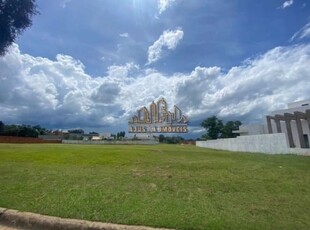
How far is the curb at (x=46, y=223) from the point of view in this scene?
3.75 metres

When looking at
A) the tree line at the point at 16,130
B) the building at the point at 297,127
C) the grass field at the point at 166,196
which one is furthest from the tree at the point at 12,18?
the tree line at the point at 16,130

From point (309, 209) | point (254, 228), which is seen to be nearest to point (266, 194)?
point (309, 209)

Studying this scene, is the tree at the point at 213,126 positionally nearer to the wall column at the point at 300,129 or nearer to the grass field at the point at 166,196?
the wall column at the point at 300,129

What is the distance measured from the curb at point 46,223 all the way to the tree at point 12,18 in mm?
5867

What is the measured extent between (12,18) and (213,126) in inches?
2311

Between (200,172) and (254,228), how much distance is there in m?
3.56

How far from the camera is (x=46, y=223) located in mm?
3932

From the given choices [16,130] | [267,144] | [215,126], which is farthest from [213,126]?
[16,130]

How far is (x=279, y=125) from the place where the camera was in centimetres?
2573

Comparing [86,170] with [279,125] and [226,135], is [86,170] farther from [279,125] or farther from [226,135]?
[226,135]

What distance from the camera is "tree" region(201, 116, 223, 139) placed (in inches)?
2476

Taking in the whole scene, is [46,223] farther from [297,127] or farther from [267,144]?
[297,127]

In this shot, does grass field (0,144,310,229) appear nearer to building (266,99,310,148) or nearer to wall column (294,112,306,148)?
wall column (294,112,306,148)

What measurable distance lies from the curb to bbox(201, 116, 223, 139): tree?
60.9m
